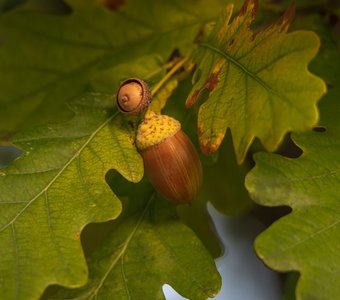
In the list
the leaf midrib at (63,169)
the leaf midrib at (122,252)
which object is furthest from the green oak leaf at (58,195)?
the leaf midrib at (122,252)

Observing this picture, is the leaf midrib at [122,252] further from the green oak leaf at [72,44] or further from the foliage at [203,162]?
the green oak leaf at [72,44]

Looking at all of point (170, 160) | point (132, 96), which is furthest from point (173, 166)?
point (132, 96)

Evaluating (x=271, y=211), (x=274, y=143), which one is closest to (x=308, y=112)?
(x=274, y=143)

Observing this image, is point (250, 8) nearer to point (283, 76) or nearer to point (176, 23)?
point (283, 76)

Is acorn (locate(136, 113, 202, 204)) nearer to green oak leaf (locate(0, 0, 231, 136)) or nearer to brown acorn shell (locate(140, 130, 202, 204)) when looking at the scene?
brown acorn shell (locate(140, 130, 202, 204))

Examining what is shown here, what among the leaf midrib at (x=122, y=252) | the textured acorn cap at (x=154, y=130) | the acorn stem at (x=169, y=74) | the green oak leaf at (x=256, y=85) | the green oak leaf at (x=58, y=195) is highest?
the green oak leaf at (x=256, y=85)

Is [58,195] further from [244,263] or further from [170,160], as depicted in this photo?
[244,263]
